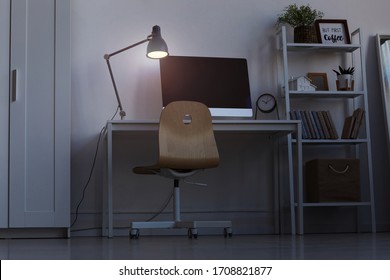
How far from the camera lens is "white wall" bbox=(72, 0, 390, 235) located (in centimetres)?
510

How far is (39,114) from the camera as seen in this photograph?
15.5 ft

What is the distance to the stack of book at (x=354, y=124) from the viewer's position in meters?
5.08

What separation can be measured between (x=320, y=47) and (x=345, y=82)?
0.32 m

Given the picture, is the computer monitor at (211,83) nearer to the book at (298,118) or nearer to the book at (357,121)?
the book at (298,118)

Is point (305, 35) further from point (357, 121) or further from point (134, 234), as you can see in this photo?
point (134, 234)

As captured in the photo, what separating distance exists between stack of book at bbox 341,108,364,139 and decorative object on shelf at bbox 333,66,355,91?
20cm

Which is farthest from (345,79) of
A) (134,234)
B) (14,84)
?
(14,84)

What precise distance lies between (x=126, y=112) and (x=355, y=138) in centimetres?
167

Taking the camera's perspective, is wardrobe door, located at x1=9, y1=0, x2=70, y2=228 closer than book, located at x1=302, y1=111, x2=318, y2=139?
Yes

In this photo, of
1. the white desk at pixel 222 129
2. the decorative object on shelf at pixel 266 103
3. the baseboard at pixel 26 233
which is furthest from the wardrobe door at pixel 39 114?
the decorative object on shelf at pixel 266 103

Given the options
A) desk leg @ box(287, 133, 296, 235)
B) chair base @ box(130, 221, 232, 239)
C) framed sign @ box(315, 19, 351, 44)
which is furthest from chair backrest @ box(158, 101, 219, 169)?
framed sign @ box(315, 19, 351, 44)

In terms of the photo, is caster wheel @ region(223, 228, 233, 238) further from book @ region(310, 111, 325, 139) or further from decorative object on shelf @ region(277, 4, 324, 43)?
decorative object on shelf @ region(277, 4, 324, 43)
